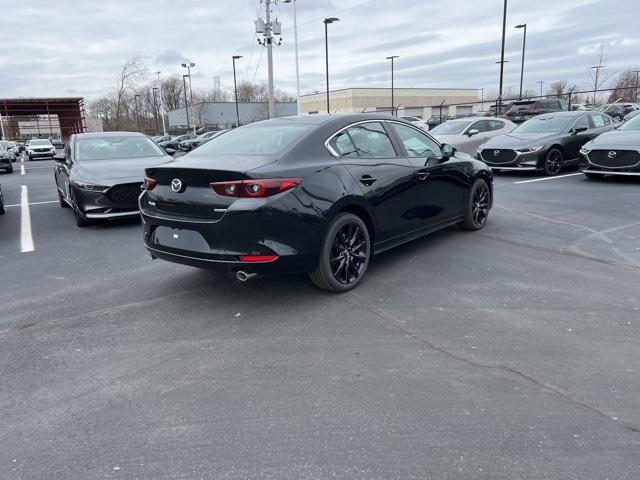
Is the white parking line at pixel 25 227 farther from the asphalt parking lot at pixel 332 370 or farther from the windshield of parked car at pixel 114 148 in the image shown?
the windshield of parked car at pixel 114 148

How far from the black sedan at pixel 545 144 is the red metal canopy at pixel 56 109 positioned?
207ft

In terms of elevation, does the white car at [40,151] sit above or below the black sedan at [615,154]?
below

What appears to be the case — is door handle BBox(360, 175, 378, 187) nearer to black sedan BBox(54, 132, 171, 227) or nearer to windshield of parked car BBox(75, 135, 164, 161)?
black sedan BBox(54, 132, 171, 227)

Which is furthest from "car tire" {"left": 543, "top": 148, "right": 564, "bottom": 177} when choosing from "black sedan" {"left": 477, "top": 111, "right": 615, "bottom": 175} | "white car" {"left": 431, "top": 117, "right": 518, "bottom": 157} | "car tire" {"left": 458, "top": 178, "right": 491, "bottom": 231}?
"car tire" {"left": 458, "top": 178, "right": 491, "bottom": 231}

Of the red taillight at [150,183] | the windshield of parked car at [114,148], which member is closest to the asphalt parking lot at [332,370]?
the red taillight at [150,183]

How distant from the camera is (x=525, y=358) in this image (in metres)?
3.45

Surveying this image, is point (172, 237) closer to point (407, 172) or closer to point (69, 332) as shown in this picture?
point (69, 332)

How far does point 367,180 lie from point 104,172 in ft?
17.2

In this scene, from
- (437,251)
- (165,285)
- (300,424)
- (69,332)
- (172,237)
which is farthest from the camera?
(437,251)

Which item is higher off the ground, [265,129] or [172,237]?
[265,129]

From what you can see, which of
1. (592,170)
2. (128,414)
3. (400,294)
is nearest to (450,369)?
(400,294)

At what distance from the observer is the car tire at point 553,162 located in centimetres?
1252

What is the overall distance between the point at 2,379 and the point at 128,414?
42.8 inches

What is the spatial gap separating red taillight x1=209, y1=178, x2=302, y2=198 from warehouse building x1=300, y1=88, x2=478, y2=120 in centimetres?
6923
